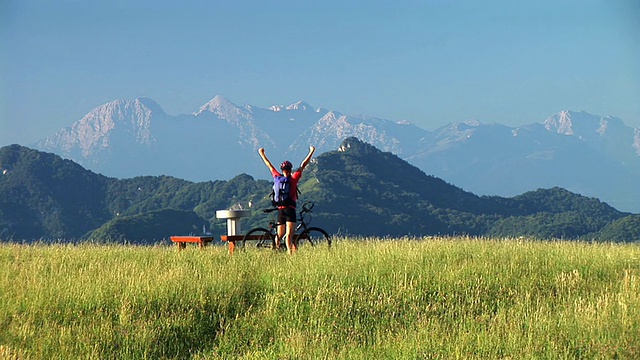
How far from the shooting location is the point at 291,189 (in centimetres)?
1934

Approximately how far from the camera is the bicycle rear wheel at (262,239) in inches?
814

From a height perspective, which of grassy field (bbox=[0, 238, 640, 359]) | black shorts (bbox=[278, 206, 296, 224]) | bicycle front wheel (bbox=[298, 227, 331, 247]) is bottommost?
grassy field (bbox=[0, 238, 640, 359])

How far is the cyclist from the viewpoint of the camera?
63.5 ft

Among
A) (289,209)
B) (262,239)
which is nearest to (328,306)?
(289,209)

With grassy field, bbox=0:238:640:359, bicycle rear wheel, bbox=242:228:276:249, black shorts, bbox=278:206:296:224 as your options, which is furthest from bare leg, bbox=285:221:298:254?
bicycle rear wheel, bbox=242:228:276:249

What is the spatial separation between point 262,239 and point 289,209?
1504mm

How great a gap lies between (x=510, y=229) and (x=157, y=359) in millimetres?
190091

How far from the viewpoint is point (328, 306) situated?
1534cm

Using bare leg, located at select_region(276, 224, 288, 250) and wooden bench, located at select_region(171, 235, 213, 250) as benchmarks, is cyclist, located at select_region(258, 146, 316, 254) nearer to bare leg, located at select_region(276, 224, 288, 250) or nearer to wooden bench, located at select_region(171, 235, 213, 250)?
bare leg, located at select_region(276, 224, 288, 250)

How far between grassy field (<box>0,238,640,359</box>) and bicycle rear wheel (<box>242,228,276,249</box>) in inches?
27.1

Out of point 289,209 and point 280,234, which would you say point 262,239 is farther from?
point 289,209

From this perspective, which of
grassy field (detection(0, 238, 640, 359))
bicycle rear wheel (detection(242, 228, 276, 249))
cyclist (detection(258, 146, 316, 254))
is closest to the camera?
grassy field (detection(0, 238, 640, 359))

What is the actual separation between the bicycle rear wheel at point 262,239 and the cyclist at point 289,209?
0.28m

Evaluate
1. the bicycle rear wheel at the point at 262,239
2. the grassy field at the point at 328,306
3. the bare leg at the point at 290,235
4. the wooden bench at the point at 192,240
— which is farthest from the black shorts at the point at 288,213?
the wooden bench at the point at 192,240
